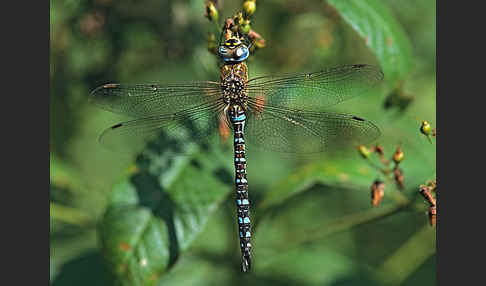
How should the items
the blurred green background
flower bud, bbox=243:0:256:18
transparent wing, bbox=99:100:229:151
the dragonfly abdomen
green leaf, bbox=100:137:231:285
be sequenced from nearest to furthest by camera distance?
flower bud, bbox=243:0:256:18, green leaf, bbox=100:137:231:285, the blurred green background, the dragonfly abdomen, transparent wing, bbox=99:100:229:151

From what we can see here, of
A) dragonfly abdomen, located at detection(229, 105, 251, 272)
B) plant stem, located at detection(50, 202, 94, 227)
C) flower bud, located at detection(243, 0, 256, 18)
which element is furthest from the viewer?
plant stem, located at detection(50, 202, 94, 227)

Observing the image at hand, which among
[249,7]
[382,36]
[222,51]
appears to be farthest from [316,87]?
[249,7]

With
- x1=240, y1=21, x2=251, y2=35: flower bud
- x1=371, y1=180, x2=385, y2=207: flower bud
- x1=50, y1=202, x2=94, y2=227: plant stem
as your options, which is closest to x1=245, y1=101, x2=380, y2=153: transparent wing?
x1=371, y1=180, x2=385, y2=207: flower bud

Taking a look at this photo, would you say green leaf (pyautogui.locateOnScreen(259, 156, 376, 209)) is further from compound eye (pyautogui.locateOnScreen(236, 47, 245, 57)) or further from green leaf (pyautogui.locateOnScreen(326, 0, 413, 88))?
compound eye (pyautogui.locateOnScreen(236, 47, 245, 57))

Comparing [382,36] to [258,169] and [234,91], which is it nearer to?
[234,91]

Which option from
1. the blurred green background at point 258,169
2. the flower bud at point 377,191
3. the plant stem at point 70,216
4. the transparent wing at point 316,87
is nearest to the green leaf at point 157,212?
the blurred green background at point 258,169

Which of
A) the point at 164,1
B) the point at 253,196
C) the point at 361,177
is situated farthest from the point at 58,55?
the point at 361,177
